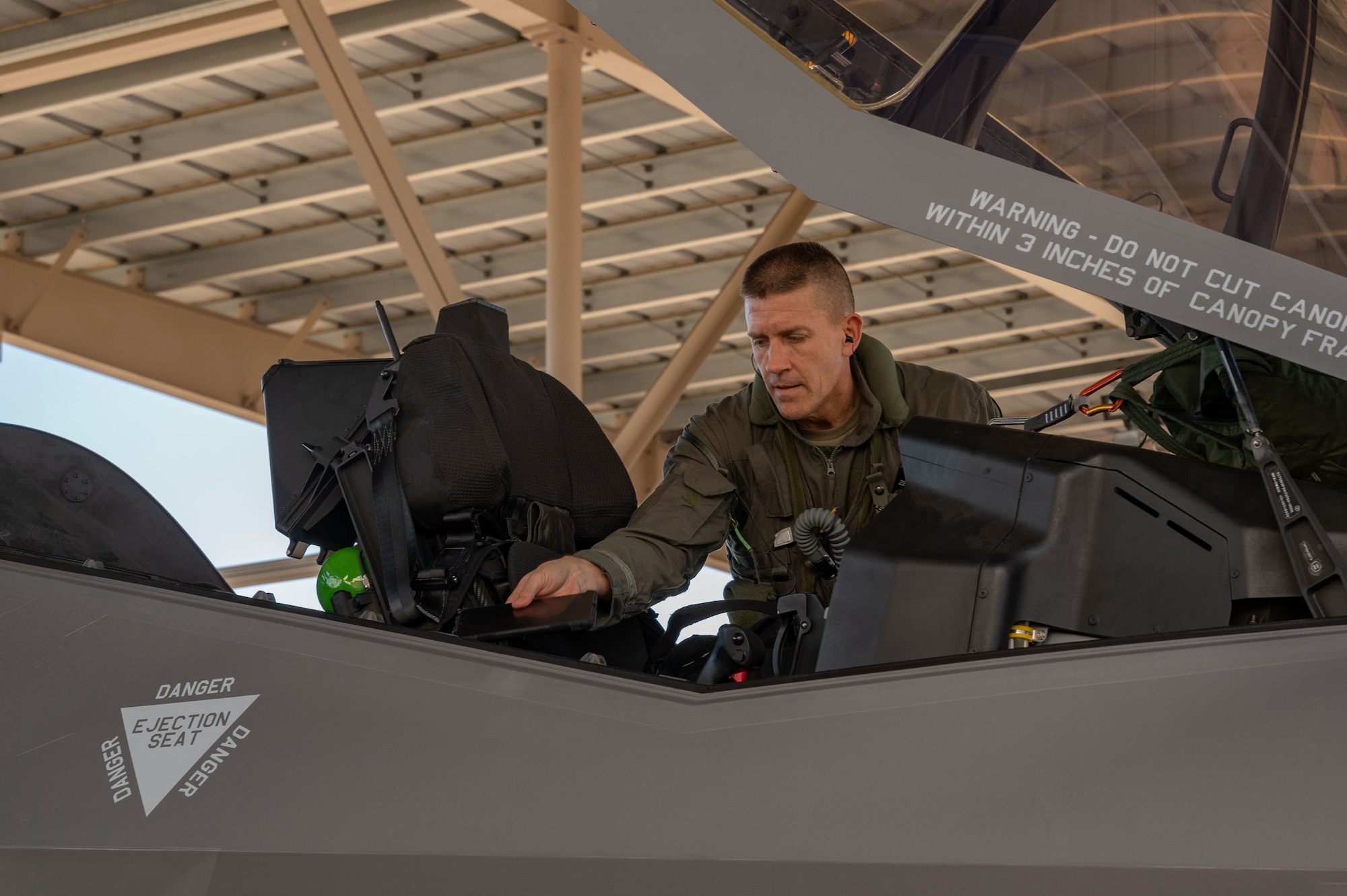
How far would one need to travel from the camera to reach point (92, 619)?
5.90 feet

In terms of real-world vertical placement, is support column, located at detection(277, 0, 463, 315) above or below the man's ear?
above

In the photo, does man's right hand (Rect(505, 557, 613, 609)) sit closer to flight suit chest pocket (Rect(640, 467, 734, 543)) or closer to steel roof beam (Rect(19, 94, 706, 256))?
flight suit chest pocket (Rect(640, 467, 734, 543))

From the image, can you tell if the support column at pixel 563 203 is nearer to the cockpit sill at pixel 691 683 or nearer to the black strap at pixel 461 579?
the black strap at pixel 461 579

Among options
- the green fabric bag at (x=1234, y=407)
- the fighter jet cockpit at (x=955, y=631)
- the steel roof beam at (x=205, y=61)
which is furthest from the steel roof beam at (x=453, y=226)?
the fighter jet cockpit at (x=955, y=631)

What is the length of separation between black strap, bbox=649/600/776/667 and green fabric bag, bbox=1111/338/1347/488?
74 cm

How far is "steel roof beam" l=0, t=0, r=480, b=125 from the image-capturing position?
844 cm

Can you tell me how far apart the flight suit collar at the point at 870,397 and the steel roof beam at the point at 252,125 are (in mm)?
6338

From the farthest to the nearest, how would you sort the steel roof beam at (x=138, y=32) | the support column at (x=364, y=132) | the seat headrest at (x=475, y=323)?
the steel roof beam at (x=138, y=32)
the support column at (x=364, y=132)
the seat headrest at (x=475, y=323)

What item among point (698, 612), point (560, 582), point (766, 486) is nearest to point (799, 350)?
point (766, 486)

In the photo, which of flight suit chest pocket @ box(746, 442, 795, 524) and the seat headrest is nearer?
the seat headrest

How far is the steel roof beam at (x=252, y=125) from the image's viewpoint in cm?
884

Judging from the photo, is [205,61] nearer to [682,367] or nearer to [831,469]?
[682,367]

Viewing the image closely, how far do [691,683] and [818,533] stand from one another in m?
0.78

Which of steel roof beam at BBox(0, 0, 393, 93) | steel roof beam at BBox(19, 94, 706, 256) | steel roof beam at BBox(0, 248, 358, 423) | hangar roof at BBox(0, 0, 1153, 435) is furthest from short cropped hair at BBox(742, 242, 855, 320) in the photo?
steel roof beam at BBox(0, 248, 358, 423)
